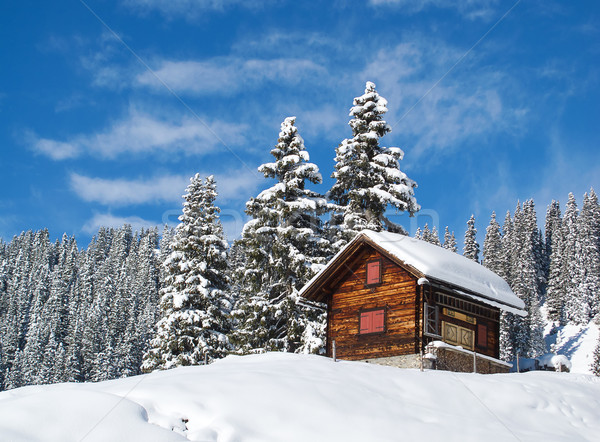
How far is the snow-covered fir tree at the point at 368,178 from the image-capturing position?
3712 centimetres

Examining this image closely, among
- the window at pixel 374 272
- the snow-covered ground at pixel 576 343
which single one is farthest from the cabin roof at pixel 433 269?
the snow-covered ground at pixel 576 343

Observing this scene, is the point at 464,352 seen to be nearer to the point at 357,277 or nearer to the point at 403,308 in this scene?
the point at 403,308

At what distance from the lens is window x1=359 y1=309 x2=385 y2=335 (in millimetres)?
29234

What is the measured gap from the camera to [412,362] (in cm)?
2745

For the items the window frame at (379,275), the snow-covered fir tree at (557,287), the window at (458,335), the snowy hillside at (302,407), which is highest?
the snow-covered fir tree at (557,287)

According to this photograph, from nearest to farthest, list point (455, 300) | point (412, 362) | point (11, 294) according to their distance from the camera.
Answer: point (412, 362), point (455, 300), point (11, 294)

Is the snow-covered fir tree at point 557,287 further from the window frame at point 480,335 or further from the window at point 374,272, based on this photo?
the window at point 374,272

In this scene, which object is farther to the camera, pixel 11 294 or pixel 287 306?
pixel 11 294

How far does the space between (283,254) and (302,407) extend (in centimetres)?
1939

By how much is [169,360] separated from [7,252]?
177 metres

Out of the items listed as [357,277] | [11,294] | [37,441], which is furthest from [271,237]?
[11,294]

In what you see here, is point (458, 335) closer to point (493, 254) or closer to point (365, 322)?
point (365, 322)

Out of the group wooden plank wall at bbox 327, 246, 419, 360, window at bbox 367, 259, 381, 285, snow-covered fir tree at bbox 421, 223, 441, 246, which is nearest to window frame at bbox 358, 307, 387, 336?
wooden plank wall at bbox 327, 246, 419, 360

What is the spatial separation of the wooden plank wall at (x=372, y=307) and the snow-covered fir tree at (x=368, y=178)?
6025mm
